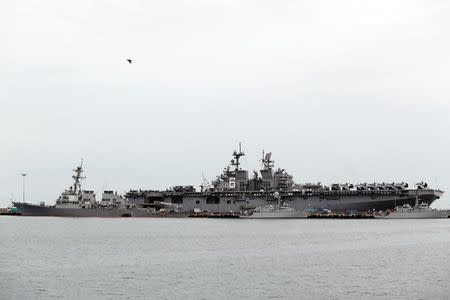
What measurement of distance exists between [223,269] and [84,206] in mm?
75492

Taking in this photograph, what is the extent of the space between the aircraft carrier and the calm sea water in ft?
152

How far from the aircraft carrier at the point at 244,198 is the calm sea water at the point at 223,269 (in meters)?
46.3

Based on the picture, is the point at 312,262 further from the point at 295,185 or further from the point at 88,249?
the point at 295,185

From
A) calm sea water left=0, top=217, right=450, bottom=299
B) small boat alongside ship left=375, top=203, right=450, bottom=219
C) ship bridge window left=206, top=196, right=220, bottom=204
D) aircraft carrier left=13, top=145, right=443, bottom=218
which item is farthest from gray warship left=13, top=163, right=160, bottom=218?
calm sea water left=0, top=217, right=450, bottom=299

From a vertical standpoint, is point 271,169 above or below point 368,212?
above

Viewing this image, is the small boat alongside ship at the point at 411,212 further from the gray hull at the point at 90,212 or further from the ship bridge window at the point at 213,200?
the gray hull at the point at 90,212

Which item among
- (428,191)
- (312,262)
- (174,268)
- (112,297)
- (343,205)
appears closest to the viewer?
(112,297)

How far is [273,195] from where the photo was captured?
101062mm

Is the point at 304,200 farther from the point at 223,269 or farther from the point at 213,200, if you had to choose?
the point at 223,269

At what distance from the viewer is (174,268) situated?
110 feet

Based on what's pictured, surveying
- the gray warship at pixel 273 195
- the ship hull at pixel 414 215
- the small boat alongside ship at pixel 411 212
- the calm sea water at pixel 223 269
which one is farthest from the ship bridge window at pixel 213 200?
the calm sea water at pixel 223 269

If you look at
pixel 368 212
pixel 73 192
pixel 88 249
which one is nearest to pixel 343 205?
pixel 368 212

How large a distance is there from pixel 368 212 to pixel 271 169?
17.4 metres

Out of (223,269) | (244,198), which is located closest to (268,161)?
(244,198)
